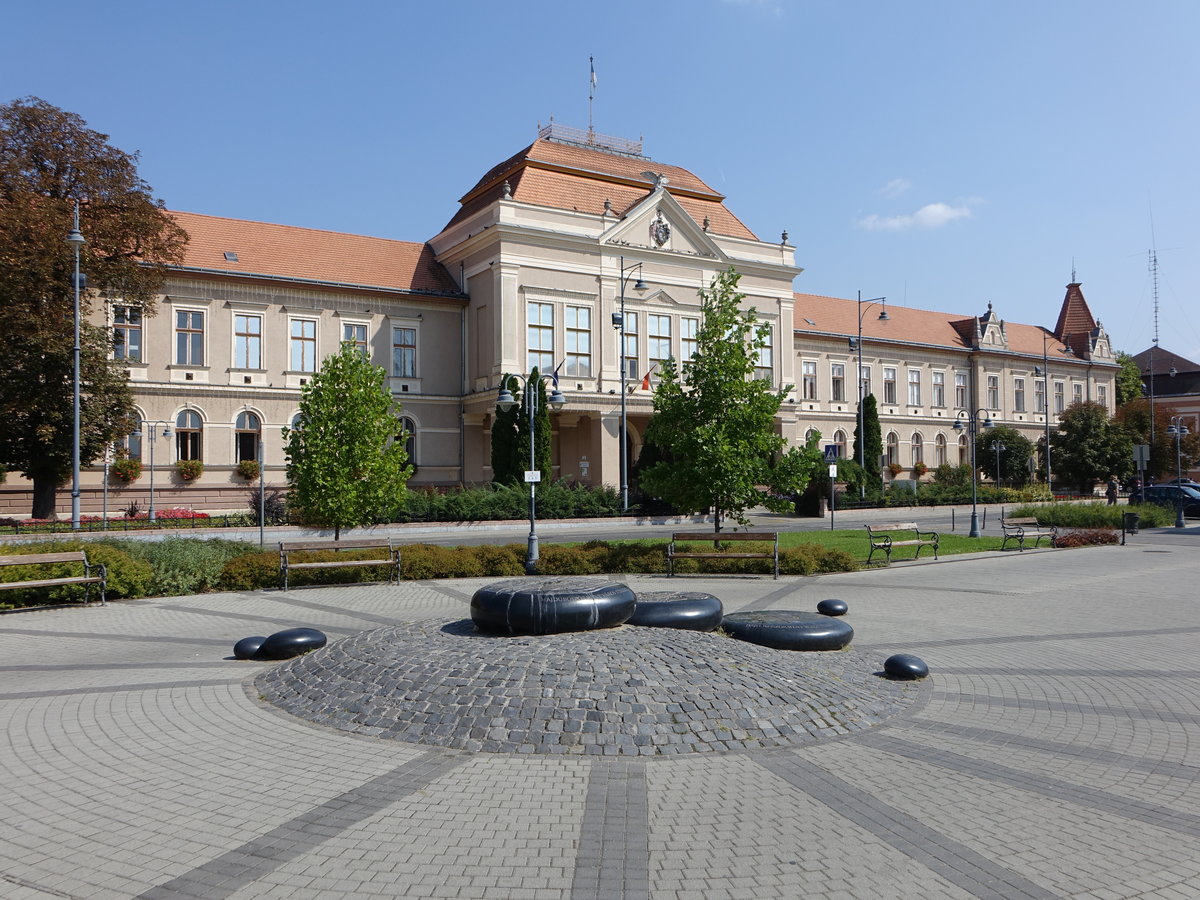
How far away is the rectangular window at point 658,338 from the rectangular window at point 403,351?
12.6m

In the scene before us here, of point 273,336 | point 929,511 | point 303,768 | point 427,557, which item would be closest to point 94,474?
point 273,336

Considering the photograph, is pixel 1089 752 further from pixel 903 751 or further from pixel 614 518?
pixel 614 518

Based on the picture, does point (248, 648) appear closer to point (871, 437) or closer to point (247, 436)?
point (247, 436)

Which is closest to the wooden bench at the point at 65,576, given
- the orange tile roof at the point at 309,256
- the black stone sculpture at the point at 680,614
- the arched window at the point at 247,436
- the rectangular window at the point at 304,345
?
the black stone sculpture at the point at 680,614

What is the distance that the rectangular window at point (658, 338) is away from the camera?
4709 centimetres

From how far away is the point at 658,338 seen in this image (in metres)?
47.4

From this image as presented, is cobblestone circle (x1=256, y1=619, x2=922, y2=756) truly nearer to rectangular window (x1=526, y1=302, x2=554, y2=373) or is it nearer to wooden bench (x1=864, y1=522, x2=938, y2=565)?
wooden bench (x1=864, y1=522, x2=938, y2=565)

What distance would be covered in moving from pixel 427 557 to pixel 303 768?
12402 mm

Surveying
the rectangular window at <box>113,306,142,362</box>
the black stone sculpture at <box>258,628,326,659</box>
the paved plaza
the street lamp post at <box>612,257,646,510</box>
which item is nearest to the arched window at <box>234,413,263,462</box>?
the rectangular window at <box>113,306,142,362</box>

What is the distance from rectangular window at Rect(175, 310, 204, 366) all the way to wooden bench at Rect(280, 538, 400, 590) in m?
26.1

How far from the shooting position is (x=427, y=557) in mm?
19109

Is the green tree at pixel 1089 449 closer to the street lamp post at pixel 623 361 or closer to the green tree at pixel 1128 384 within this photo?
the street lamp post at pixel 623 361

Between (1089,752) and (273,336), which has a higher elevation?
(273,336)

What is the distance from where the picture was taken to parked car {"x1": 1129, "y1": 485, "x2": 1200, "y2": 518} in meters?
44.5
